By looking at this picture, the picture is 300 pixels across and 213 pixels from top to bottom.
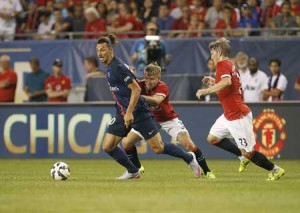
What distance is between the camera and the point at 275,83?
859 inches

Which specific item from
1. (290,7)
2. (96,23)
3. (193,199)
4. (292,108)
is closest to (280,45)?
(290,7)

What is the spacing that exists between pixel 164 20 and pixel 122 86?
1086 centimetres

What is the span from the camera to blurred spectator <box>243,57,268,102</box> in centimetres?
2189

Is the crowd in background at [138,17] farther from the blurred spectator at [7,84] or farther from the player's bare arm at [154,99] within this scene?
the player's bare arm at [154,99]

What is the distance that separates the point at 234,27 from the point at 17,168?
314 inches

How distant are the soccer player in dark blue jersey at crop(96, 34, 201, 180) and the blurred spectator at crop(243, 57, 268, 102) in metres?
7.22

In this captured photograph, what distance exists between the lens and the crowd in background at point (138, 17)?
77.6 feet

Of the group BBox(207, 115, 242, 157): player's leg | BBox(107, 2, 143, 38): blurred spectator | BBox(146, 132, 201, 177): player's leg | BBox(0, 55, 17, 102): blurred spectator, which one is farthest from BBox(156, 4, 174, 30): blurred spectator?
BBox(146, 132, 201, 177): player's leg

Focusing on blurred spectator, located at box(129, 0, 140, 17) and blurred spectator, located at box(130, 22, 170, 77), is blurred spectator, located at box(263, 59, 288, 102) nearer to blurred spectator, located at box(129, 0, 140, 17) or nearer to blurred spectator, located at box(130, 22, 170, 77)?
blurred spectator, located at box(130, 22, 170, 77)

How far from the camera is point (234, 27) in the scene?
78.8 ft

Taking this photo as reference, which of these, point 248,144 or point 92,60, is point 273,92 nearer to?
point 92,60

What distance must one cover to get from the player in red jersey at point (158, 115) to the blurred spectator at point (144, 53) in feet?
19.5

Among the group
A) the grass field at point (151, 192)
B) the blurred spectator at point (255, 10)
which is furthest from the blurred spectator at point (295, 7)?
the grass field at point (151, 192)

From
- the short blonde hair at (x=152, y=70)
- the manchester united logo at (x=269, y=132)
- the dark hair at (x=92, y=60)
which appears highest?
the short blonde hair at (x=152, y=70)
